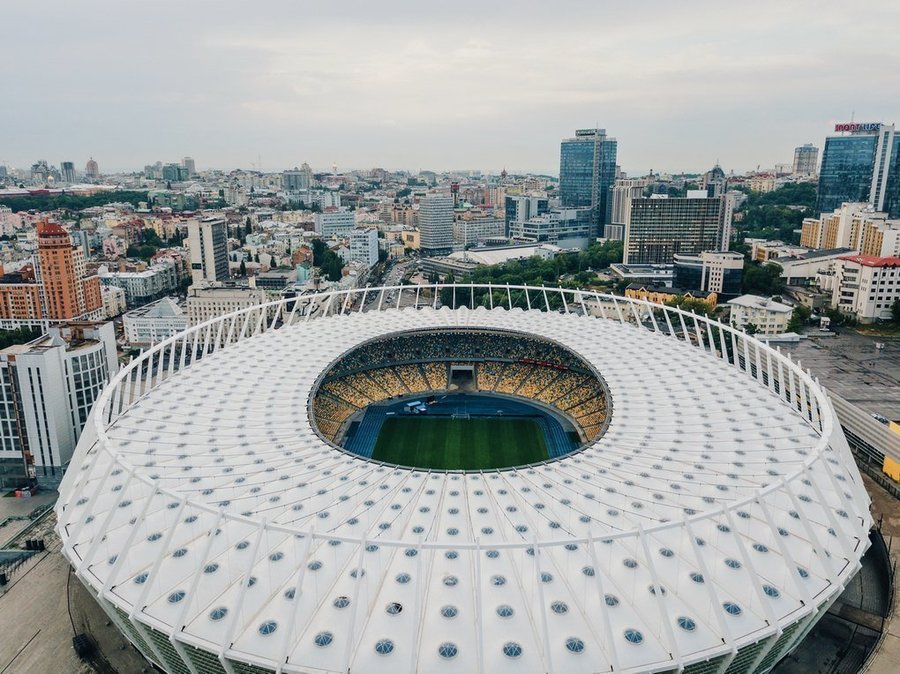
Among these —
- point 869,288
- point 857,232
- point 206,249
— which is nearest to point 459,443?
point 869,288

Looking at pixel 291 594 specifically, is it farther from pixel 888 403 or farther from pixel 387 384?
pixel 888 403

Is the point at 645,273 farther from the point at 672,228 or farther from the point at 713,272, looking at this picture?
the point at 672,228

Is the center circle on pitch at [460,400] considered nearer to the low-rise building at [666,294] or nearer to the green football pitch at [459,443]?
the green football pitch at [459,443]

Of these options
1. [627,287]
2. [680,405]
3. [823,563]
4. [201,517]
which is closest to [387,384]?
[680,405]

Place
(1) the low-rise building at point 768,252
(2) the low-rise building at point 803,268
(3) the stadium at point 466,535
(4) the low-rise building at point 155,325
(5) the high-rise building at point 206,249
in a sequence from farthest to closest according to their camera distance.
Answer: (1) the low-rise building at point 768,252, (5) the high-rise building at point 206,249, (2) the low-rise building at point 803,268, (4) the low-rise building at point 155,325, (3) the stadium at point 466,535

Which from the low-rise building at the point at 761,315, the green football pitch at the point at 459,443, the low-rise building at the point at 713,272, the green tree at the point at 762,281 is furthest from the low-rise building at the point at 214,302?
the green tree at the point at 762,281

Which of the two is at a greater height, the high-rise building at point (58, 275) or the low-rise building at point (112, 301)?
the high-rise building at point (58, 275)
